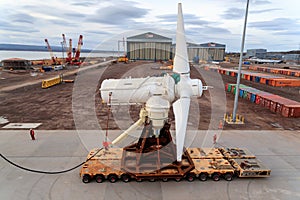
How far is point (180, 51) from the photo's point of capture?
1148 centimetres

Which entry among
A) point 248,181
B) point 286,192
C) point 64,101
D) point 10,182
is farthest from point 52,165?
point 64,101

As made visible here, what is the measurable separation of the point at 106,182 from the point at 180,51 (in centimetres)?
912

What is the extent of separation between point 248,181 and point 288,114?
732 inches

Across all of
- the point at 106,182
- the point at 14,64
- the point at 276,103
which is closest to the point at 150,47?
the point at 106,182

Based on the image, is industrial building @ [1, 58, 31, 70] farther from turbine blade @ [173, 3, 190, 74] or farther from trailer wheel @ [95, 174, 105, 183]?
turbine blade @ [173, 3, 190, 74]

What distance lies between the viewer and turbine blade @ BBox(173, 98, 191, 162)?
10.2 m

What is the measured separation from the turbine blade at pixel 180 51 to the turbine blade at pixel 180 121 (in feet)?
5.79

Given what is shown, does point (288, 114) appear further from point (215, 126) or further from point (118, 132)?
point (118, 132)

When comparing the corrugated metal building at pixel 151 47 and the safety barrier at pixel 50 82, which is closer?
the corrugated metal building at pixel 151 47

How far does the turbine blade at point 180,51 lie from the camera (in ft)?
35.3

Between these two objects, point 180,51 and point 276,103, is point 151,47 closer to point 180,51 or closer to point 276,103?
point 180,51

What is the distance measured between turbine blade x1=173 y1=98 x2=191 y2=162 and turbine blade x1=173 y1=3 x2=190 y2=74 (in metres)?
1.77

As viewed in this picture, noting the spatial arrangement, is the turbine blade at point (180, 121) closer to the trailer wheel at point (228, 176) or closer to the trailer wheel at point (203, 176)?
the trailer wheel at point (203, 176)

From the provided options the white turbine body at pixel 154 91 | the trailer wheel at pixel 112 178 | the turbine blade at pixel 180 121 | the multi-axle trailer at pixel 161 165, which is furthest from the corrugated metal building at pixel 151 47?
the trailer wheel at pixel 112 178
